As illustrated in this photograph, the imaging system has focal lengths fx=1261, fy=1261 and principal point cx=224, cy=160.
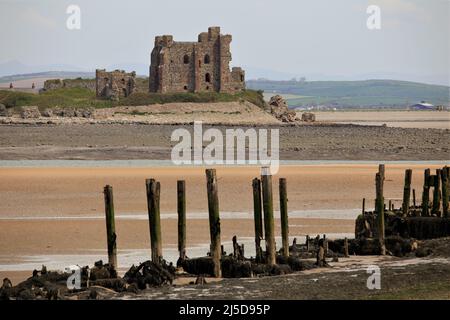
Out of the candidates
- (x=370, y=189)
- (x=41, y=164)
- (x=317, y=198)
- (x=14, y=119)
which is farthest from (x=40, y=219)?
(x=14, y=119)

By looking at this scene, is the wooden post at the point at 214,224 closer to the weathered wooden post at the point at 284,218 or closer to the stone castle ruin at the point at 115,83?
the weathered wooden post at the point at 284,218

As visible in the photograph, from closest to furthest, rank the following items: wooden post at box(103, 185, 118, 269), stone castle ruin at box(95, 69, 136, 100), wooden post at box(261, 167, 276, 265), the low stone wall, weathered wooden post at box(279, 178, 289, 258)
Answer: wooden post at box(103, 185, 118, 269)
wooden post at box(261, 167, 276, 265)
weathered wooden post at box(279, 178, 289, 258)
stone castle ruin at box(95, 69, 136, 100)
the low stone wall

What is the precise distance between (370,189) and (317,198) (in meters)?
2.64

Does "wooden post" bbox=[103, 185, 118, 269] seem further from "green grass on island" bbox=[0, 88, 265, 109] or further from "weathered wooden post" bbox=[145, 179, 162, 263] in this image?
"green grass on island" bbox=[0, 88, 265, 109]

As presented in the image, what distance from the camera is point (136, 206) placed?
97.0ft

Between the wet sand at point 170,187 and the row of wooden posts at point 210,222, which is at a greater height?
the row of wooden posts at point 210,222

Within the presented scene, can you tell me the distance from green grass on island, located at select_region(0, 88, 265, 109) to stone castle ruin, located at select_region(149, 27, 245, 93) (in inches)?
55.0

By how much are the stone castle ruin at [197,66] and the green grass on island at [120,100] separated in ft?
4.59

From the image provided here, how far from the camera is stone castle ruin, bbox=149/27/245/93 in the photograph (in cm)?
7575

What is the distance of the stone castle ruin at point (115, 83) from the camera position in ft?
250

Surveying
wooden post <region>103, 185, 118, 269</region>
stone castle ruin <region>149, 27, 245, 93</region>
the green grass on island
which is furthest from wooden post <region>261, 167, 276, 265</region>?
stone castle ruin <region>149, 27, 245, 93</region>

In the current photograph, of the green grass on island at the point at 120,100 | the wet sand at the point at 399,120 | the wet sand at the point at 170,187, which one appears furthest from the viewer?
the wet sand at the point at 399,120

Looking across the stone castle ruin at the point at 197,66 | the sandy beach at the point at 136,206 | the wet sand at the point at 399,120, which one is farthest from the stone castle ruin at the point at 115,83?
the sandy beach at the point at 136,206
